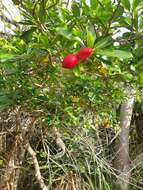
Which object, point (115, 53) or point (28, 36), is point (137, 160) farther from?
point (115, 53)

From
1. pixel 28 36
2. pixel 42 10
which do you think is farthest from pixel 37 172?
pixel 42 10

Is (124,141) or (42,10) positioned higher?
(42,10)

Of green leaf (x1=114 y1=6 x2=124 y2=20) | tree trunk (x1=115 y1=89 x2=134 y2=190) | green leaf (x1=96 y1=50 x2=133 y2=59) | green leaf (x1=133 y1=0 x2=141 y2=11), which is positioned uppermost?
green leaf (x1=133 y1=0 x2=141 y2=11)

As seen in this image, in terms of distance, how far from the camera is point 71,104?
5.39 feet

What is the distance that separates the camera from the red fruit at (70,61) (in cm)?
108

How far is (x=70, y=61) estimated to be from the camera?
3.54 feet

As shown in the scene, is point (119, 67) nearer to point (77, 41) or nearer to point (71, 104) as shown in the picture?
point (77, 41)

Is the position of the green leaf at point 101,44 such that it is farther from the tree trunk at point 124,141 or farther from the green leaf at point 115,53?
the tree trunk at point 124,141

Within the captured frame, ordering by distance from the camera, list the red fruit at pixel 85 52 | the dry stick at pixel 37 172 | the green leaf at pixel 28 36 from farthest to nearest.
A: the dry stick at pixel 37 172, the green leaf at pixel 28 36, the red fruit at pixel 85 52

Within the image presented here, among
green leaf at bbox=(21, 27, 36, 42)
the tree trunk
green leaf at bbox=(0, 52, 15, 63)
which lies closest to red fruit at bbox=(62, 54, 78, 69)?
green leaf at bbox=(0, 52, 15, 63)

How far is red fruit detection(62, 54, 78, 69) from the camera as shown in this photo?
3.55 feet

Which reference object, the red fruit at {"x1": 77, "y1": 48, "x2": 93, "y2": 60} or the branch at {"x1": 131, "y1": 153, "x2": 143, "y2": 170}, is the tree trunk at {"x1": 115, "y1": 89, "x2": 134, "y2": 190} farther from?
the red fruit at {"x1": 77, "y1": 48, "x2": 93, "y2": 60}

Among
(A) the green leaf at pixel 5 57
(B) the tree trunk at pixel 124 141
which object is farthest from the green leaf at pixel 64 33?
(B) the tree trunk at pixel 124 141

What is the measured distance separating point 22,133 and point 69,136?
51cm
